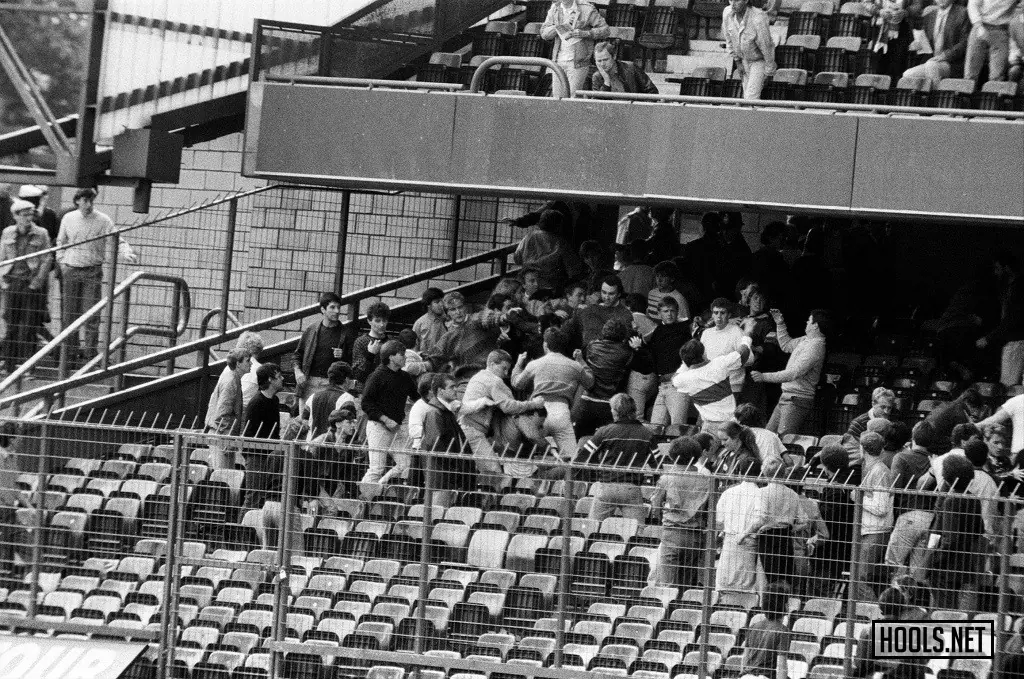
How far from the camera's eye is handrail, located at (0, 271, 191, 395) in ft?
48.4

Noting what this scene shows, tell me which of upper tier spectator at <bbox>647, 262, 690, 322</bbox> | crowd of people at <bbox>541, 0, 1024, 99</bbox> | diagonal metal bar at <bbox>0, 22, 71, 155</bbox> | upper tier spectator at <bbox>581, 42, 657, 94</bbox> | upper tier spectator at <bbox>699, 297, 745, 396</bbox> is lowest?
upper tier spectator at <bbox>699, 297, 745, 396</bbox>

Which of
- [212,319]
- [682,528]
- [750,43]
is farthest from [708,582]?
[212,319]

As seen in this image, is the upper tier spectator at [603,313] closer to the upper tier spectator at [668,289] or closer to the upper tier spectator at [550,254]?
the upper tier spectator at [668,289]

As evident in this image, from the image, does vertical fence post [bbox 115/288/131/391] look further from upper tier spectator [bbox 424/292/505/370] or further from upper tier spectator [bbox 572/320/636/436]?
upper tier spectator [bbox 572/320/636/436]

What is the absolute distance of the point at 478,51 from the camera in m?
17.8

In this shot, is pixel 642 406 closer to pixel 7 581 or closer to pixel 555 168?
pixel 555 168

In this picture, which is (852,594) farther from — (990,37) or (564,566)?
(990,37)

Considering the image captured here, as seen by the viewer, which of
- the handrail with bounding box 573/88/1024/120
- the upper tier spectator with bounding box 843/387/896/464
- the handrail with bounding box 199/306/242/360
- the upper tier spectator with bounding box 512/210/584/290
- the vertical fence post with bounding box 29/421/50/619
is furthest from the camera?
the handrail with bounding box 199/306/242/360

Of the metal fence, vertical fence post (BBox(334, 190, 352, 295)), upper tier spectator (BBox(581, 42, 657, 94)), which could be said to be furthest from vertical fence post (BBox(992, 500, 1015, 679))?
vertical fence post (BBox(334, 190, 352, 295))

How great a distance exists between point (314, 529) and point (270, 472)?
0.46 metres

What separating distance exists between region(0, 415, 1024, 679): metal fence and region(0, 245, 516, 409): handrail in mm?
3358

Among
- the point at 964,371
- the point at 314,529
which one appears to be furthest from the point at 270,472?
the point at 964,371

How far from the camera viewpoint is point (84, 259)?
15844 mm

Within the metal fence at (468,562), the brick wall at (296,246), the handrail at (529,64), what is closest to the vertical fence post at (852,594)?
the metal fence at (468,562)
